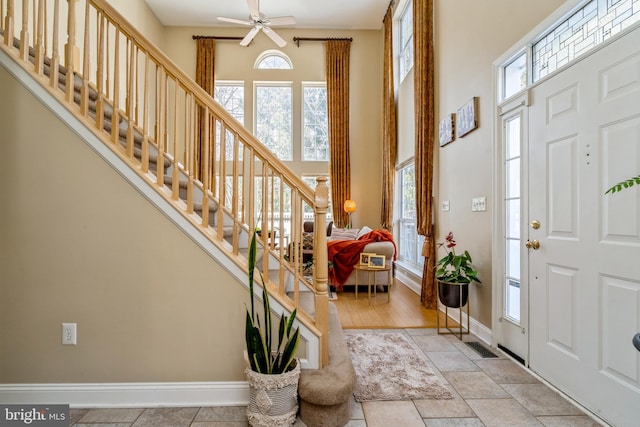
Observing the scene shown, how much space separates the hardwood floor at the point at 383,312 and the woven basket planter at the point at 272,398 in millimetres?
1522

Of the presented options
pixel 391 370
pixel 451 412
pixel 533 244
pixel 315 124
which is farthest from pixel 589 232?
pixel 315 124

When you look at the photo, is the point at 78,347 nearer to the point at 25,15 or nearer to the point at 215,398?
the point at 215,398

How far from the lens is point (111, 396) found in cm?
188

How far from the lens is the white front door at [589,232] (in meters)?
1.59

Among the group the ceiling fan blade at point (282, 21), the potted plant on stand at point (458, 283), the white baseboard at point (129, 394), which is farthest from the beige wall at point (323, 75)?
the white baseboard at point (129, 394)

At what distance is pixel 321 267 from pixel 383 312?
2059 mm

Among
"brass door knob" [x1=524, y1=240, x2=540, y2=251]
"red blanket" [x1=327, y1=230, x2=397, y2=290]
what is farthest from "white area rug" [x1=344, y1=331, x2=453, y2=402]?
"red blanket" [x1=327, y1=230, x2=397, y2=290]

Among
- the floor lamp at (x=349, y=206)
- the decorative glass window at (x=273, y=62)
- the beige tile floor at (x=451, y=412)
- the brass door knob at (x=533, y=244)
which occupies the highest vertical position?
the decorative glass window at (x=273, y=62)

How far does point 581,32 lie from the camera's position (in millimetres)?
1928

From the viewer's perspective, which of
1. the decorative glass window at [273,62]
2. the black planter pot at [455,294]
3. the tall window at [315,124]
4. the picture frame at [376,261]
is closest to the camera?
the black planter pot at [455,294]

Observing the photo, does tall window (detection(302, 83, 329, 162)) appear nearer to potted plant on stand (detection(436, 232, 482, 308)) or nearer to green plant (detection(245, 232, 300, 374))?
potted plant on stand (detection(436, 232, 482, 308))

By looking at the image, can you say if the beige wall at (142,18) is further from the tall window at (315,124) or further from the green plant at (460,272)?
the green plant at (460,272)

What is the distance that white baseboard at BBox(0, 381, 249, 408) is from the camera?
1.86 meters

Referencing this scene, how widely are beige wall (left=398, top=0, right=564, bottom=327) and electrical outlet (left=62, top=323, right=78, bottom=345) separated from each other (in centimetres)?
305
